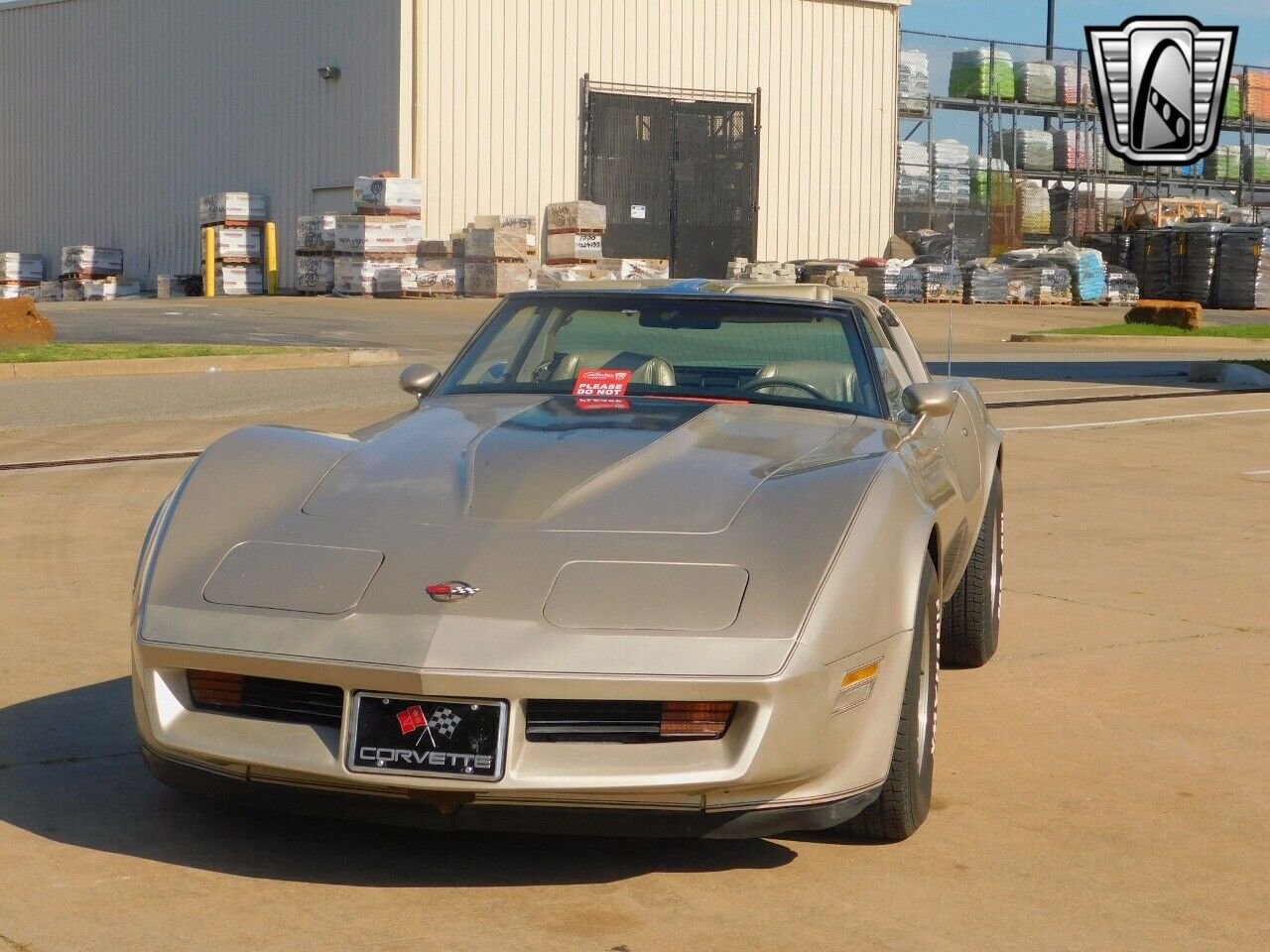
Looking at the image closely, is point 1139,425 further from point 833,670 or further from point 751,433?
point 833,670

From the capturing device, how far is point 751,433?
4.70m

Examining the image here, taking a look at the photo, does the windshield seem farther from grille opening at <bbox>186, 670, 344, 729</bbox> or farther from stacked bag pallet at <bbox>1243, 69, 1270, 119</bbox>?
stacked bag pallet at <bbox>1243, 69, 1270, 119</bbox>

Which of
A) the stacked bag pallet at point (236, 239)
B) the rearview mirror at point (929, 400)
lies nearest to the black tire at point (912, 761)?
the rearview mirror at point (929, 400)

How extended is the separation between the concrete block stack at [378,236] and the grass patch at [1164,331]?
447 inches

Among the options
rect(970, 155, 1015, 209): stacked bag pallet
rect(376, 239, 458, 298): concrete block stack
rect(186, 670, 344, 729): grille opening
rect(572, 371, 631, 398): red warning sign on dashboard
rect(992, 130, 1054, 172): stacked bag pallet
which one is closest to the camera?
rect(186, 670, 344, 729): grille opening

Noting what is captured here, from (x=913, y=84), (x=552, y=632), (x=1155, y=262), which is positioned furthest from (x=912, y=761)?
(x=913, y=84)

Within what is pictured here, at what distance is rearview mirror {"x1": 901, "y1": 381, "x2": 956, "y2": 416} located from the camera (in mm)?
4977

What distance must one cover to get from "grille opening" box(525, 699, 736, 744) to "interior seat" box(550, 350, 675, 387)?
1.82 m

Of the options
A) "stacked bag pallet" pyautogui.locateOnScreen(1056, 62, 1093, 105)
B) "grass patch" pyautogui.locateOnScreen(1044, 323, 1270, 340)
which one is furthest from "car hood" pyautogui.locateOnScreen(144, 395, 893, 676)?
"stacked bag pallet" pyautogui.locateOnScreen(1056, 62, 1093, 105)

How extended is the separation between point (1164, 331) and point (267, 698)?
25573 millimetres

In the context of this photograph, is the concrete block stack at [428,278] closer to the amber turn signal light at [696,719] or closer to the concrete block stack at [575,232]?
the concrete block stack at [575,232]

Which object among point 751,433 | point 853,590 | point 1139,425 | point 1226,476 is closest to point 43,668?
point 751,433

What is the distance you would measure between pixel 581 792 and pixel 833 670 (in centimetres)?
57

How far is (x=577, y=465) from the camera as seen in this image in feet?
13.9
